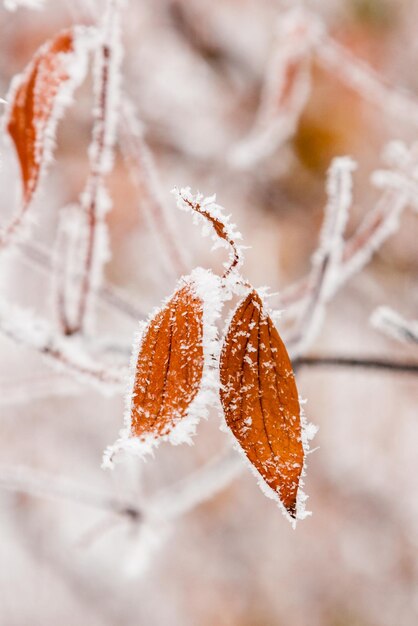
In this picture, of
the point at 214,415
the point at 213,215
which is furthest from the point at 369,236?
the point at 214,415

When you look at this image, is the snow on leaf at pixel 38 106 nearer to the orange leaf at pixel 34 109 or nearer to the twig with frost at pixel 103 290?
the orange leaf at pixel 34 109

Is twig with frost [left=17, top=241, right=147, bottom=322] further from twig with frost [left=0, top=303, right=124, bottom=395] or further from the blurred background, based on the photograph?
the blurred background

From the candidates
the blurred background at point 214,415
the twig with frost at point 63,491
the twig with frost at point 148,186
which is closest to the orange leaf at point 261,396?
the twig with frost at point 148,186

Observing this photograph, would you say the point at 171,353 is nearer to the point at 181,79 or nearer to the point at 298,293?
the point at 298,293

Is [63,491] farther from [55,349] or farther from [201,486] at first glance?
[55,349]

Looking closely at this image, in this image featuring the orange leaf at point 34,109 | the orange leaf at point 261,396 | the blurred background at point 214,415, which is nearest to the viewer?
the orange leaf at point 261,396

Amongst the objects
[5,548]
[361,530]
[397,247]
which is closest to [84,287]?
[397,247]

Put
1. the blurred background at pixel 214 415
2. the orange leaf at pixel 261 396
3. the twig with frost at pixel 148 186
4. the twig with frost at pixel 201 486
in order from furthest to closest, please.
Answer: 1. the blurred background at pixel 214 415
2. the twig with frost at pixel 201 486
3. the twig with frost at pixel 148 186
4. the orange leaf at pixel 261 396
